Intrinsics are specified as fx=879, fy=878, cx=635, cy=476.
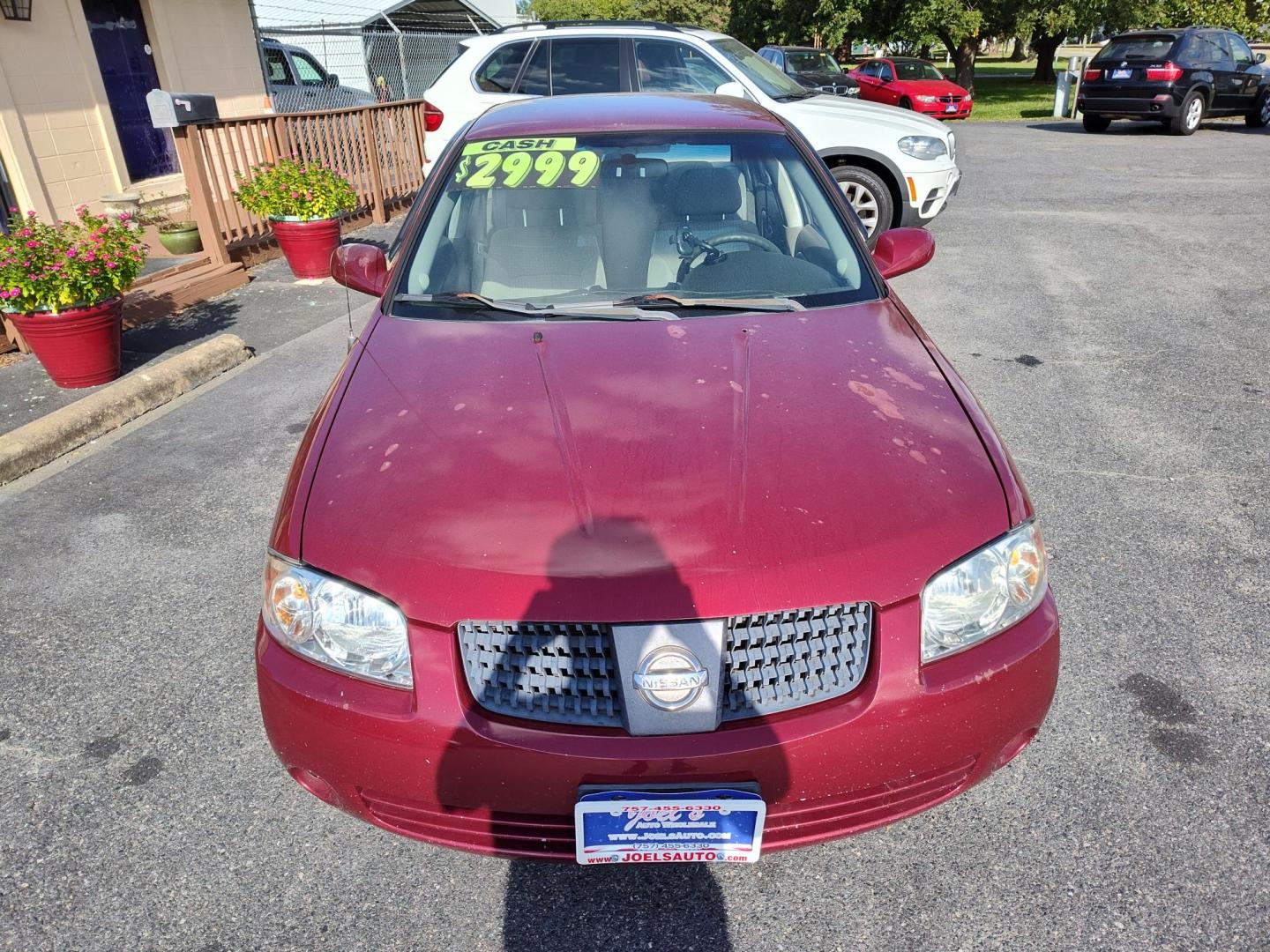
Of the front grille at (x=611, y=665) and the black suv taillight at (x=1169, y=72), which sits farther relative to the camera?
the black suv taillight at (x=1169, y=72)

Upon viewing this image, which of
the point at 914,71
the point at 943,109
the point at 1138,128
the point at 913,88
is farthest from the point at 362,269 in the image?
the point at 914,71

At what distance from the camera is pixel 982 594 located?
1.93 metres

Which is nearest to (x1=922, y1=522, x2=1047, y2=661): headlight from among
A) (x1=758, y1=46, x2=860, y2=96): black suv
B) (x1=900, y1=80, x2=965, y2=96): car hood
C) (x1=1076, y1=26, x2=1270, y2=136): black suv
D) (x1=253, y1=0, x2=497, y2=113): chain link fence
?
(x1=758, y1=46, x2=860, y2=96): black suv

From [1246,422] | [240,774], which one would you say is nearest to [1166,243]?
[1246,422]

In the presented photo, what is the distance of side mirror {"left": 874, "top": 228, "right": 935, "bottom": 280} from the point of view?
3.37 m

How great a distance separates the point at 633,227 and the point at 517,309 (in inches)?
22.7

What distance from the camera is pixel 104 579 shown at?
11.4ft

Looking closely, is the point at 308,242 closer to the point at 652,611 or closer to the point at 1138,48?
the point at 652,611

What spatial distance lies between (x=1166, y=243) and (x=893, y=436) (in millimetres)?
7937

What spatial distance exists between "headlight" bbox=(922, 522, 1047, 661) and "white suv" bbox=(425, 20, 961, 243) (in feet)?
20.9

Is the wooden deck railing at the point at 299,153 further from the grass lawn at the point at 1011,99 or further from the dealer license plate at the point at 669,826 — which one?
the grass lawn at the point at 1011,99

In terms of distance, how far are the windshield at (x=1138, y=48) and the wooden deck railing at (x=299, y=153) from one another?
1278cm

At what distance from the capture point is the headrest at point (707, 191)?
10.5 feet

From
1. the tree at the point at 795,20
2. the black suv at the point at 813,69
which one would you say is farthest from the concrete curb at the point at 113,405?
the tree at the point at 795,20
